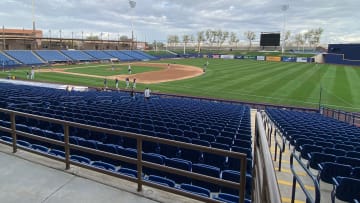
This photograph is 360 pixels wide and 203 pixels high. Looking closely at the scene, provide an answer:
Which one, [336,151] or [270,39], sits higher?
[270,39]

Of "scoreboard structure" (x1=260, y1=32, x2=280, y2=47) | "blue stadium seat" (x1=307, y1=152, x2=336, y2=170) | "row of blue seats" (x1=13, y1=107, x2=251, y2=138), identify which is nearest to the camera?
"blue stadium seat" (x1=307, y1=152, x2=336, y2=170)

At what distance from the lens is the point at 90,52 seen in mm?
85125

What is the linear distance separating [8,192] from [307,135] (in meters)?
10.1

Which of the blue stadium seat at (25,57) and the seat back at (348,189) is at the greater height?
the blue stadium seat at (25,57)

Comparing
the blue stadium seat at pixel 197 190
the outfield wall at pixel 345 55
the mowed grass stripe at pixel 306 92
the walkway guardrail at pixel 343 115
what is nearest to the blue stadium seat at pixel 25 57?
the mowed grass stripe at pixel 306 92

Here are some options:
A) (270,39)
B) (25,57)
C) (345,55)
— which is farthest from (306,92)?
(25,57)

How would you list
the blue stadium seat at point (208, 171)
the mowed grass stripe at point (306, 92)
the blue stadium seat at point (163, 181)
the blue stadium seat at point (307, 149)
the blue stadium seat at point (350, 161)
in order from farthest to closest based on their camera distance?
the mowed grass stripe at point (306, 92), the blue stadium seat at point (307, 149), the blue stadium seat at point (350, 161), the blue stadium seat at point (208, 171), the blue stadium seat at point (163, 181)

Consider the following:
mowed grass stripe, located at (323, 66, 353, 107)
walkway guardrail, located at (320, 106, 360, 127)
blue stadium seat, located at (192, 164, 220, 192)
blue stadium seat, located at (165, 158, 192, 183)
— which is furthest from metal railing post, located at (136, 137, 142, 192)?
mowed grass stripe, located at (323, 66, 353, 107)

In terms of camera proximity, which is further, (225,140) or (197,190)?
(225,140)

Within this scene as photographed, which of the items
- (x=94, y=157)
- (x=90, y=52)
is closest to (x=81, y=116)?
(x=94, y=157)

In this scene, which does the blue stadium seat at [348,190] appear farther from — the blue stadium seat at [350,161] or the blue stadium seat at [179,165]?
the blue stadium seat at [179,165]

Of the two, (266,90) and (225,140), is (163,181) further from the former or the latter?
(266,90)

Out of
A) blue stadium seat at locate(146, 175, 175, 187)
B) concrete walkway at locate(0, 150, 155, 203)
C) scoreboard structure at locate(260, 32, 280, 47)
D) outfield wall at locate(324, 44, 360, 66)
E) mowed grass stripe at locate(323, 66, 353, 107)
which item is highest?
scoreboard structure at locate(260, 32, 280, 47)

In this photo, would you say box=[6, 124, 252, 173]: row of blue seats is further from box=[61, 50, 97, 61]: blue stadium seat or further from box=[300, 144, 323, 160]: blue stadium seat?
box=[61, 50, 97, 61]: blue stadium seat
